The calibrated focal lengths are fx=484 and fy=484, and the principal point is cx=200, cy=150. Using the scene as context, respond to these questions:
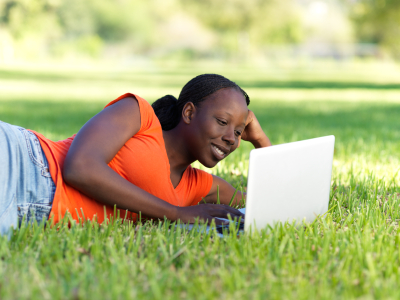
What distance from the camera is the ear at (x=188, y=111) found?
2984 mm

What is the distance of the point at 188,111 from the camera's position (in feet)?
9.84

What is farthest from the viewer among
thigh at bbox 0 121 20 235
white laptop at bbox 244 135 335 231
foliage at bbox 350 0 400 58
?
foliage at bbox 350 0 400 58

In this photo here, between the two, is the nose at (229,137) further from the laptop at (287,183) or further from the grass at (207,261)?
the grass at (207,261)

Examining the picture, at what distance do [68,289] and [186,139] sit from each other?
4.42ft

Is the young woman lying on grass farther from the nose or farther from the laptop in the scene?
the laptop

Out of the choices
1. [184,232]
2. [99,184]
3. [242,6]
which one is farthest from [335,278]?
[242,6]

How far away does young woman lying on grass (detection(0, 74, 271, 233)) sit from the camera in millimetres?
2588

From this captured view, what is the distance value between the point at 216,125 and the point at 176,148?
337 mm

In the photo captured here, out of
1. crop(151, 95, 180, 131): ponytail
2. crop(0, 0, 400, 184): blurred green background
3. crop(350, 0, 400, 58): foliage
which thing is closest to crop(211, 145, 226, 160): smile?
crop(151, 95, 180, 131): ponytail

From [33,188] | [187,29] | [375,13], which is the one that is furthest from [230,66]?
[187,29]

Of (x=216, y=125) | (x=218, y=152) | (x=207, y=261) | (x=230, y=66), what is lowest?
(x=207, y=261)

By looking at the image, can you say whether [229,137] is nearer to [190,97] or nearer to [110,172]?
[190,97]

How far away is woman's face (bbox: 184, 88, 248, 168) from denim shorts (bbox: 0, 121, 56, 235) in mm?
879

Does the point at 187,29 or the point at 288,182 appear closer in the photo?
the point at 288,182
